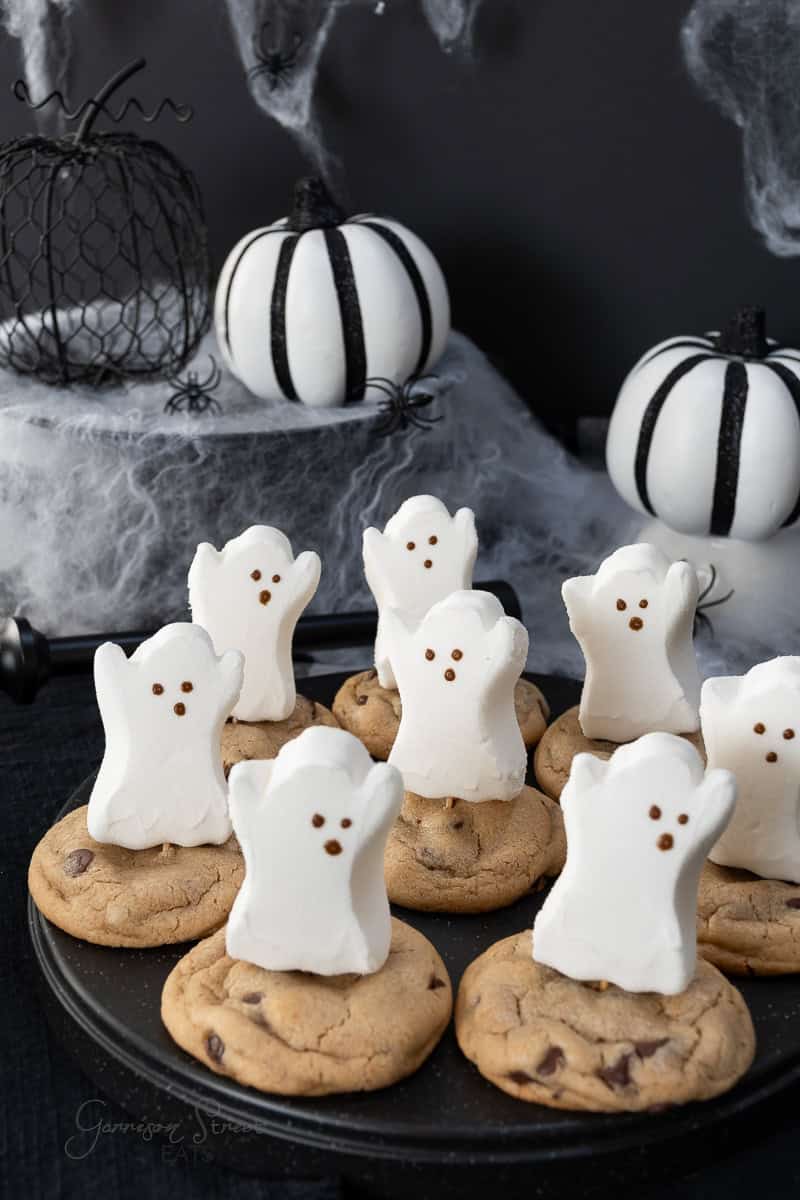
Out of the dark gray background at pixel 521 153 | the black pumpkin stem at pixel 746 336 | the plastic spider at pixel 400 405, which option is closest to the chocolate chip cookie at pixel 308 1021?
the plastic spider at pixel 400 405

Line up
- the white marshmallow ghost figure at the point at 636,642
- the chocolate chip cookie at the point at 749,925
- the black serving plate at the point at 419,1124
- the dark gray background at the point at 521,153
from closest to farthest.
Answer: the black serving plate at the point at 419,1124 → the chocolate chip cookie at the point at 749,925 → the white marshmallow ghost figure at the point at 636,642 → the dark gray background at the point at 521,153

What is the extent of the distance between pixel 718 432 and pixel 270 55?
820 mm

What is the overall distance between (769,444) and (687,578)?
1.74 feet

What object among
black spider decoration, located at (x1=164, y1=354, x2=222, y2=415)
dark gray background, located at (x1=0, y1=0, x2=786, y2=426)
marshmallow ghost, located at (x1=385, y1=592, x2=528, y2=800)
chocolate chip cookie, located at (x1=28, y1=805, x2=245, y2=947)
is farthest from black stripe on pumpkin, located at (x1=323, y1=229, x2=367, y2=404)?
chocolate chip cookie, located at (x1=28, y1=805, x2=245, y2=947)

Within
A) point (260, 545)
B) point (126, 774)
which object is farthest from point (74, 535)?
point (126, 774)

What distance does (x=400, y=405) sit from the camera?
1.75 metres

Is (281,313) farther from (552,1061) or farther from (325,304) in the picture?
(552,1061)

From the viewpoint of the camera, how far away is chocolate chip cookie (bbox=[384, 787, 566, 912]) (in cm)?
111

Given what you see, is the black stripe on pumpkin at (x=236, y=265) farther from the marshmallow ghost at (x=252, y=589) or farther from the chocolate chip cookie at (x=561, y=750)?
the chocolate chip cookie at (x=561, y=750)

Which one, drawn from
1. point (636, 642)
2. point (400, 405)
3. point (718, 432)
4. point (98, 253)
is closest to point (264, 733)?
point (636, 642)

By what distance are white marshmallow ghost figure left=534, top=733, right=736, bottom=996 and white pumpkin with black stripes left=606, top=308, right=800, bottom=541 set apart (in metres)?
0.84

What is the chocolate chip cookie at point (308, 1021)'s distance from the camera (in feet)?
3.00

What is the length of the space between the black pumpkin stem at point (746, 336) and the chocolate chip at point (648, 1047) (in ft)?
3.39

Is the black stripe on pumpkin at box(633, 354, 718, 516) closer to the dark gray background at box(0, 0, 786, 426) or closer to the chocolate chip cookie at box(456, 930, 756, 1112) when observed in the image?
the dark gray background at box(0, 0, 786, 426)
